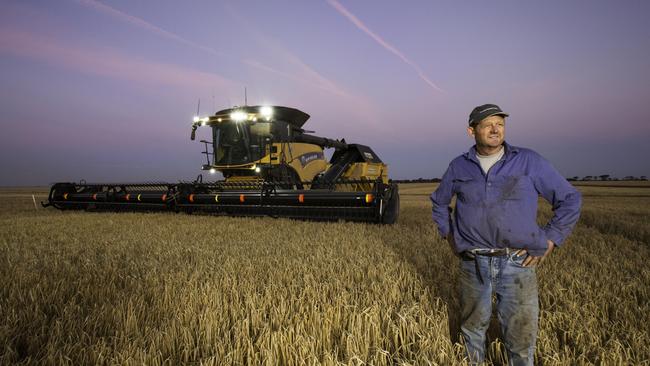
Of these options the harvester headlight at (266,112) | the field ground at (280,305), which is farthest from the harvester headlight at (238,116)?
the field ground at (280,305)

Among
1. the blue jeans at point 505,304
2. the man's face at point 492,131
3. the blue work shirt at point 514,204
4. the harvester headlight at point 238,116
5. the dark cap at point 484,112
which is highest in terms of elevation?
the harvester headlight at point 238,116

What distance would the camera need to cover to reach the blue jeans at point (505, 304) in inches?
68.8

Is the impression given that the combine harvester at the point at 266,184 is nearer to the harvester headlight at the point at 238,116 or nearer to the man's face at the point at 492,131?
the harvester headlight at the point at 238,116

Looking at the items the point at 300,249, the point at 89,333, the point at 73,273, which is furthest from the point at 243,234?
the point at 89,333

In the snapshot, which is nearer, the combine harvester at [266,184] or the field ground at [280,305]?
the field ground at [280,305]

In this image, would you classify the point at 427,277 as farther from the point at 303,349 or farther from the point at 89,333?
the point at 89,333

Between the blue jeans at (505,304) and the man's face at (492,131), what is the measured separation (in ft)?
1.87

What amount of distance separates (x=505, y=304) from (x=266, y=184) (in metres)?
6.94

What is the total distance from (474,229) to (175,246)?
415cm

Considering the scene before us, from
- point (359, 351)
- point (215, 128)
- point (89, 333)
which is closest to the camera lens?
point (359, 351)

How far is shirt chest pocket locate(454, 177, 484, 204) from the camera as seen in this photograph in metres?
1.87

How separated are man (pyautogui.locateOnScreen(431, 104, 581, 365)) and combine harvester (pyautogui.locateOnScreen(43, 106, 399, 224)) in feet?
17.3

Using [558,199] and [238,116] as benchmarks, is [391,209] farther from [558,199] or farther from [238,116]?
[558,199]

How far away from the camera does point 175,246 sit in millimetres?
4840
